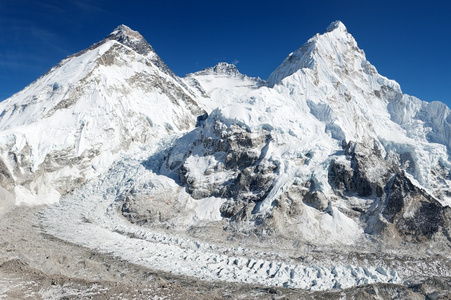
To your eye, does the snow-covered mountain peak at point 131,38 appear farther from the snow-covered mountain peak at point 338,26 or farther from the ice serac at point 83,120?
the snow-covered mountain peak at point 338,26

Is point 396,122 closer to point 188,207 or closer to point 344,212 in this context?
point 344,212

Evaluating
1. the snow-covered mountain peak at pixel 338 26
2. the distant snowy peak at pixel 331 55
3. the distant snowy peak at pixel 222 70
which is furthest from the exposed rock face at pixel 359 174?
the distant snowy peak at pixel 222 70

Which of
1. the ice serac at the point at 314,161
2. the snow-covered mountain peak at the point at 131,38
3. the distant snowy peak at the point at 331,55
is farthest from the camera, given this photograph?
the snow-covered mountain peak at the point at 131,38

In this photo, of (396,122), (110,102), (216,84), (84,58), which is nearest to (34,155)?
(110,102)

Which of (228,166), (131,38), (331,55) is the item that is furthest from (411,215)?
(131,38)

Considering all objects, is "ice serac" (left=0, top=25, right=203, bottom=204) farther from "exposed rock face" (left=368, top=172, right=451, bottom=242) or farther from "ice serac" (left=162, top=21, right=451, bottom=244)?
"exposed rock face" (left=368, top=172, right=451, bottom=242)

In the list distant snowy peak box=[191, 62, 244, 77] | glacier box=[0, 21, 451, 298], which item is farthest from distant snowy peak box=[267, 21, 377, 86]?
distant snowy peak box=[191, 62, 244, 77]
